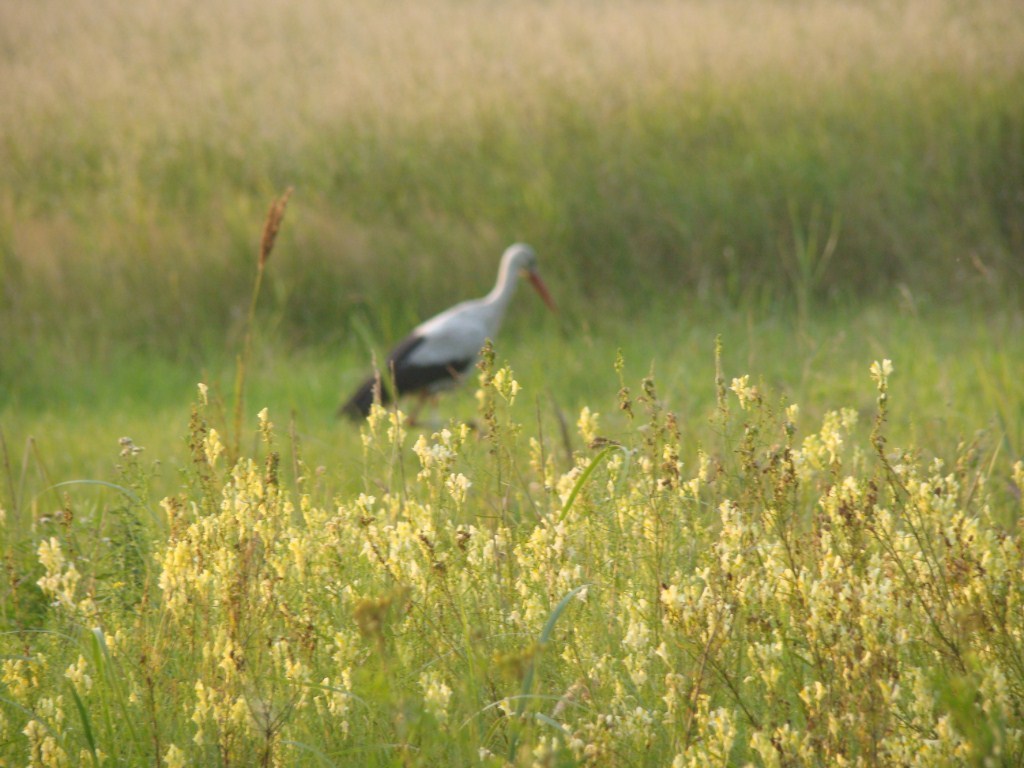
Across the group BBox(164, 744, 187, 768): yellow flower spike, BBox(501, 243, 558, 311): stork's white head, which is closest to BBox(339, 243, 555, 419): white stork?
BBox(501, 243, 558, 311): stork's white head

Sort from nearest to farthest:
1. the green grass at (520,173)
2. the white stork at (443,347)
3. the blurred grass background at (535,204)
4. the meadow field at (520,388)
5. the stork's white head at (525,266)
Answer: the meadow field at (520,388) → the white stork at (443,347) → the blurred grass background at (535,204) → the stork's white head at (525,266) → the green grass at (520,173)

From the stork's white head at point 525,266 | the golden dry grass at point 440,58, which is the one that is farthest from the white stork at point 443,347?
the golden dry grass at point 440,58

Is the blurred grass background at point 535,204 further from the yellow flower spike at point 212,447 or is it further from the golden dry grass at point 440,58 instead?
the yellow flower spike at point 212,447

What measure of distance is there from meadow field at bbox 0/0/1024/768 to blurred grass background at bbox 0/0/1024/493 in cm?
4

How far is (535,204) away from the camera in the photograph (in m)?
9.24

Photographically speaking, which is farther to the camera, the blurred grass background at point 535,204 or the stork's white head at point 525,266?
the stork's white head at point 525,266

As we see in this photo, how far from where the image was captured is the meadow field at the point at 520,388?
2141 mm

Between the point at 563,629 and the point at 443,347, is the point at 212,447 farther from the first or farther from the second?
the point at 443,347

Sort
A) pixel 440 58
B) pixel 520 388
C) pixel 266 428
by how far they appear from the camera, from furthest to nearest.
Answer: pixel 440 58 < pixel 266 428 < pixel 520 388

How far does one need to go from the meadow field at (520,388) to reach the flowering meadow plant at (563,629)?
0.01 m

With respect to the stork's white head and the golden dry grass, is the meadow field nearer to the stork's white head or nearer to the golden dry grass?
the golden dry grass

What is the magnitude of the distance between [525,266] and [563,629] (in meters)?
5.87

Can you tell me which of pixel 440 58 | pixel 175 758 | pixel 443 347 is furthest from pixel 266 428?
pixel 440 58

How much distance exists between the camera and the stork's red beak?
8102mm
